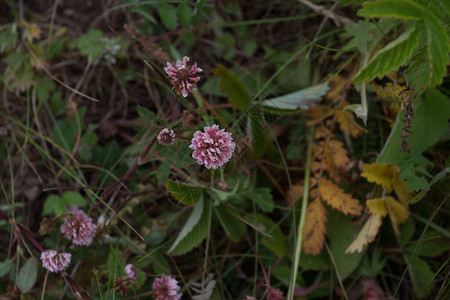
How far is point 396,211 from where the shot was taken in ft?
4.86

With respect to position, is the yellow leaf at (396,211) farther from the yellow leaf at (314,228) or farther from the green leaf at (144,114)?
the green leaf at (144,114)

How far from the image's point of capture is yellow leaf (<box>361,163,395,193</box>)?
1429mm

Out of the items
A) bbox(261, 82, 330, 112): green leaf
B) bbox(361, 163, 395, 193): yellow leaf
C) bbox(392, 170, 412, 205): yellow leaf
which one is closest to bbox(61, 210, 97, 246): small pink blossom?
bbox(261, 82, 330, 112): green leaf

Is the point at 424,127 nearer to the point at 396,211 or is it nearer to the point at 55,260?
the point at 396,211

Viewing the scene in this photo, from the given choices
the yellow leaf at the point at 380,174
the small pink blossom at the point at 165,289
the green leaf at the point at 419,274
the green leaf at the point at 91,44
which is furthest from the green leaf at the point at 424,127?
the green leaf at the point at 91,44

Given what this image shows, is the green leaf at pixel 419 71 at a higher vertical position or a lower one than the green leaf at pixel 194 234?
higher

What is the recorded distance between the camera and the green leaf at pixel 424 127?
4.45 ft

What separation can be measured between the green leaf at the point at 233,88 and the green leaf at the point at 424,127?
1.92 feet

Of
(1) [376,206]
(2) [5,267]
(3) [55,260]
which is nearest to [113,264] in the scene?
(3) [55,260]

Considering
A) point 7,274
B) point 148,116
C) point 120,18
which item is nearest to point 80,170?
point 7,274

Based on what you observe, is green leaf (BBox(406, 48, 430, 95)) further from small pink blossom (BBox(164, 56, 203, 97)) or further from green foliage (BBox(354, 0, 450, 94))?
small pink blossom (BBox(164, 56, 203, 97))

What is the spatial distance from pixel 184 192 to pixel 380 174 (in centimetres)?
75

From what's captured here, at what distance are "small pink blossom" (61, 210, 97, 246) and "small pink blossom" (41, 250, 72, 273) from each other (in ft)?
0.25

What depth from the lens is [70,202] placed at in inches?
64.5
